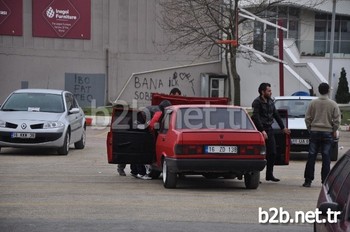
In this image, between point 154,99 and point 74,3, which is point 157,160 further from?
point 74,3

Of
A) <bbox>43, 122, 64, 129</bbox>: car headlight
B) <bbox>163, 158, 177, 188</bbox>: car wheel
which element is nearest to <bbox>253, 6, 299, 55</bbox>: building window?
<bbox>43, 122, 64, 129</bbox>: car headlight

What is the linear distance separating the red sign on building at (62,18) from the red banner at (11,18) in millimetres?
942

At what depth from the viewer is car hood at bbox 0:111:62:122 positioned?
1784cm

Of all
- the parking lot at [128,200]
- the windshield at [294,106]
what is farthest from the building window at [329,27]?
the parking lot at [128,200]

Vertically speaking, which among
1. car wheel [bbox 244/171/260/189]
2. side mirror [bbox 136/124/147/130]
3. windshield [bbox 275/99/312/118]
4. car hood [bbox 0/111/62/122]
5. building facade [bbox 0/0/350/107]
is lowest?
car wheel [bbox 244/171/260/189]

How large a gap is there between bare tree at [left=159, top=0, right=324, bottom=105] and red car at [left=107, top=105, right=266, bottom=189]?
22109 mm

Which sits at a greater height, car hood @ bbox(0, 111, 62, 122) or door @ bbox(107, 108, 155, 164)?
car hood @ bbox(0, 111, 62, 122)

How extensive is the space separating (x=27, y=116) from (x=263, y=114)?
715 cm

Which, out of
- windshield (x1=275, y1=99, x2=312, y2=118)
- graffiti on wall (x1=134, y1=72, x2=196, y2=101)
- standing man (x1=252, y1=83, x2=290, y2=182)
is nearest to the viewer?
standing man (x1=252, y1=83, x2=290, y2=182)

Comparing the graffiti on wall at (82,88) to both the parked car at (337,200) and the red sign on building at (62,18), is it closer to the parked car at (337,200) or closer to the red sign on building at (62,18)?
the red sign on building at (62,18)

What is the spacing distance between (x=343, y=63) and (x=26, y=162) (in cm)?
3284

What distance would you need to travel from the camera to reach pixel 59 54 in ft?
147

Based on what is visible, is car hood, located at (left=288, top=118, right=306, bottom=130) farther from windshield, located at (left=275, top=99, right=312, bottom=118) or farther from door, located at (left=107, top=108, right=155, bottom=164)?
door, located at (left=107, top=108, right=155, bottom=164)

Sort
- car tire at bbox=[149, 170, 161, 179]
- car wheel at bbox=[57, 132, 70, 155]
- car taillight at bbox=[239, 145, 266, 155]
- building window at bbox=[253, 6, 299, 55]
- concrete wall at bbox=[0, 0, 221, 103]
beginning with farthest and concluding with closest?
concrete wall at bbox=[0, 0, 221, 103] → building window at bbox=[253, 6, 299, 55] → car wheel at bbox=[57, 132, 70, 155] → car tire at bbox=[149, 170, 161, 179] → car taillight at bbox=[239, 145, 266, 155]
